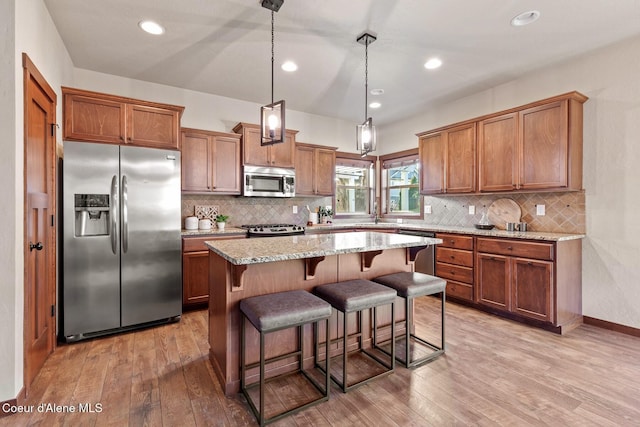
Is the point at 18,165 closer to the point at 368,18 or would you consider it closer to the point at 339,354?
the point at 339,354

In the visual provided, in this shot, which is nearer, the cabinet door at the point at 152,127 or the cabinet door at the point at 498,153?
the cabinet door at the point at 152,127

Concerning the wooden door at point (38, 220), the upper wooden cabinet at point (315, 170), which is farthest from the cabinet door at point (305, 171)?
the wooden door at point (38, 220)

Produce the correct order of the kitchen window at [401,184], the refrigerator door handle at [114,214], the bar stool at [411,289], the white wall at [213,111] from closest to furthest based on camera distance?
1. the bar stool at [411,289]
2. the refrigerator door handle at [114,214]
3. the white wall at [213,111]
4. the kitchen window at [401,184]

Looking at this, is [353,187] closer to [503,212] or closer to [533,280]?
[503,212]

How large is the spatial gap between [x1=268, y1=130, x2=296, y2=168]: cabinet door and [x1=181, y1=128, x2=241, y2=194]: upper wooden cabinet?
522 millimetres

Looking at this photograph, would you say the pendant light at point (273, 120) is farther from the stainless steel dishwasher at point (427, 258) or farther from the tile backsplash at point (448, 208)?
the stainless steel dishwasher at point (427, 258)

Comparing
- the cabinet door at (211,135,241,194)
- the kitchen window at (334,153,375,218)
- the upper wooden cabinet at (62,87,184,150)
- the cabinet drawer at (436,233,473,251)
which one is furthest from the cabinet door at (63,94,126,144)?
the cabinet drawer at (436,233,473,251)

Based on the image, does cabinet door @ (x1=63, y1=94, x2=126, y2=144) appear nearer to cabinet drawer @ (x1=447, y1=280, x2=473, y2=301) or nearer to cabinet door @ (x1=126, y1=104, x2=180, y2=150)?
cabinet door @ (x1=126, y1=104, x2=180, y2=150)

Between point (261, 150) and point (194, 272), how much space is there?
75.7 inches

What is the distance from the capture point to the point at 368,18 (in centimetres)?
260

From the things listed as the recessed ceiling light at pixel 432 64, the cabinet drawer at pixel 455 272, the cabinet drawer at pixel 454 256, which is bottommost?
the cabinet drawer at pixel 455 272

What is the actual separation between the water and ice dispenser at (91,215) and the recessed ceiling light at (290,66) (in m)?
2.33

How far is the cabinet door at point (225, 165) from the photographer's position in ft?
13.4

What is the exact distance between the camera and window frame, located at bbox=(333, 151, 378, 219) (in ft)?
18.5
